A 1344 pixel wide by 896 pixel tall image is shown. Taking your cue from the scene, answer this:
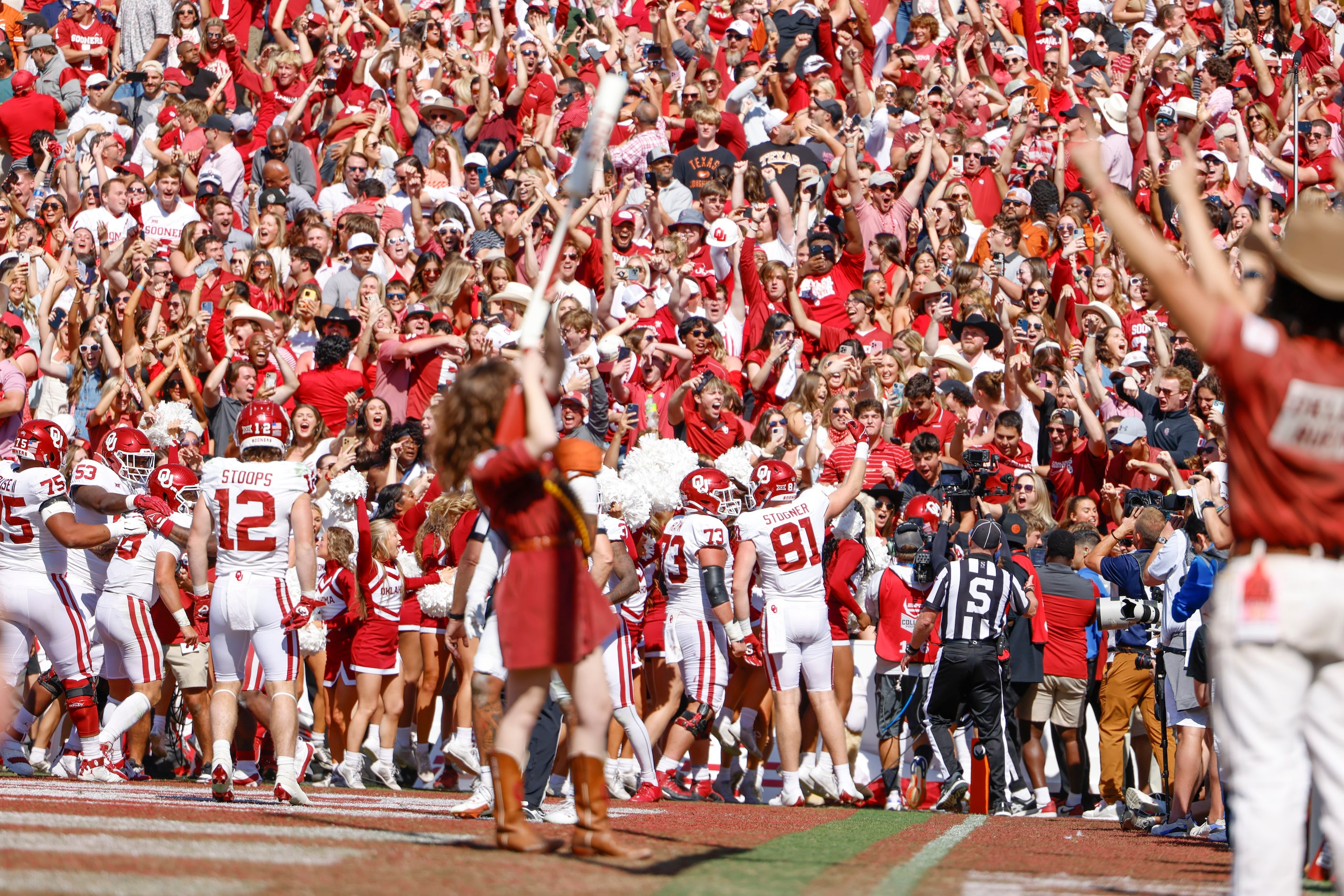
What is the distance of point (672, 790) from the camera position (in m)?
11.1

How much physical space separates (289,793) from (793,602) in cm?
365

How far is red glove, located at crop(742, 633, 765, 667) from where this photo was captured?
10.8 m

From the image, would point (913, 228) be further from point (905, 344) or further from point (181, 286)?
point (181, 286)

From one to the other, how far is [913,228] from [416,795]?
27.1 ft

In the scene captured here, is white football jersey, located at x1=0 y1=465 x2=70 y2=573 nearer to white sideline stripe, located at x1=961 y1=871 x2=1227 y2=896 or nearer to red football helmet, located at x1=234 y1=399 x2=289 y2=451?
red football helmet, located at x1=234 y1=399 x2=289 y2=451

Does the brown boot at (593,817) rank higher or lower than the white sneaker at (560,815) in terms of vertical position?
higher

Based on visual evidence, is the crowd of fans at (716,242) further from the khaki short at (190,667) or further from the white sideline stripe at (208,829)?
the white sideline stripe at (208,829)

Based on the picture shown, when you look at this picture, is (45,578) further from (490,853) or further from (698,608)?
(490,853)

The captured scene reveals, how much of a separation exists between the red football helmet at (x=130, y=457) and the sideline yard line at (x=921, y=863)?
5.68 meters

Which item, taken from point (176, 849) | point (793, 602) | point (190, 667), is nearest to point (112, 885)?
point (176, 849)

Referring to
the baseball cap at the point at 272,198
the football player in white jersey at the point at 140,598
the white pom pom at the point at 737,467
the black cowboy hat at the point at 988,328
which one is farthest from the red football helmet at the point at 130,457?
the black cowboy hat at the point at 988,328

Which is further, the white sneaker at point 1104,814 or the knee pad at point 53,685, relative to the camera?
the white sneaker at point 1104,814

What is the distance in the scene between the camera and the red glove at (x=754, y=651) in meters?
10.8

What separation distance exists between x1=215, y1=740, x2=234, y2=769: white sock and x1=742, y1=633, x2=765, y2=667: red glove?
3.43 metres
